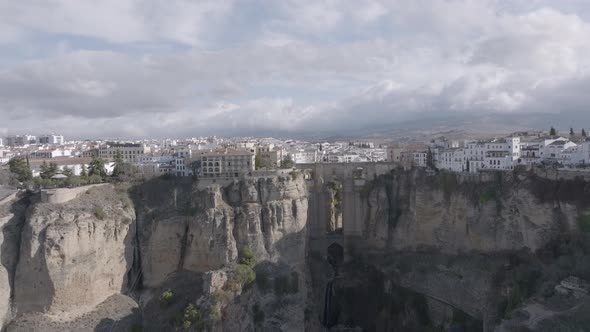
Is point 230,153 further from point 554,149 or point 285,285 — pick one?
point 554,149

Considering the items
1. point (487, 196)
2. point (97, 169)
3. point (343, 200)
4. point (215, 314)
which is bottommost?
point (215, 314)

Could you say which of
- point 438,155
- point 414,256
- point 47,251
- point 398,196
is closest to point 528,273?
point 414,256

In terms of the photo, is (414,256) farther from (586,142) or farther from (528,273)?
(586,142)

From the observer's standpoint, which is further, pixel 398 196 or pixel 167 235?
pixel 398 196

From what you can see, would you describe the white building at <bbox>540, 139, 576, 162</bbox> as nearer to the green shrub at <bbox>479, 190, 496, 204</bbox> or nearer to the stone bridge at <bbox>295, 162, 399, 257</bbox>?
the green shrub at <bbox>479, 190, 496, 204</bbox>

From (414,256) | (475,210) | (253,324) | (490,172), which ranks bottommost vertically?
(253,324)

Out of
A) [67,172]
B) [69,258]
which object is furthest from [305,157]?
[69,258]
